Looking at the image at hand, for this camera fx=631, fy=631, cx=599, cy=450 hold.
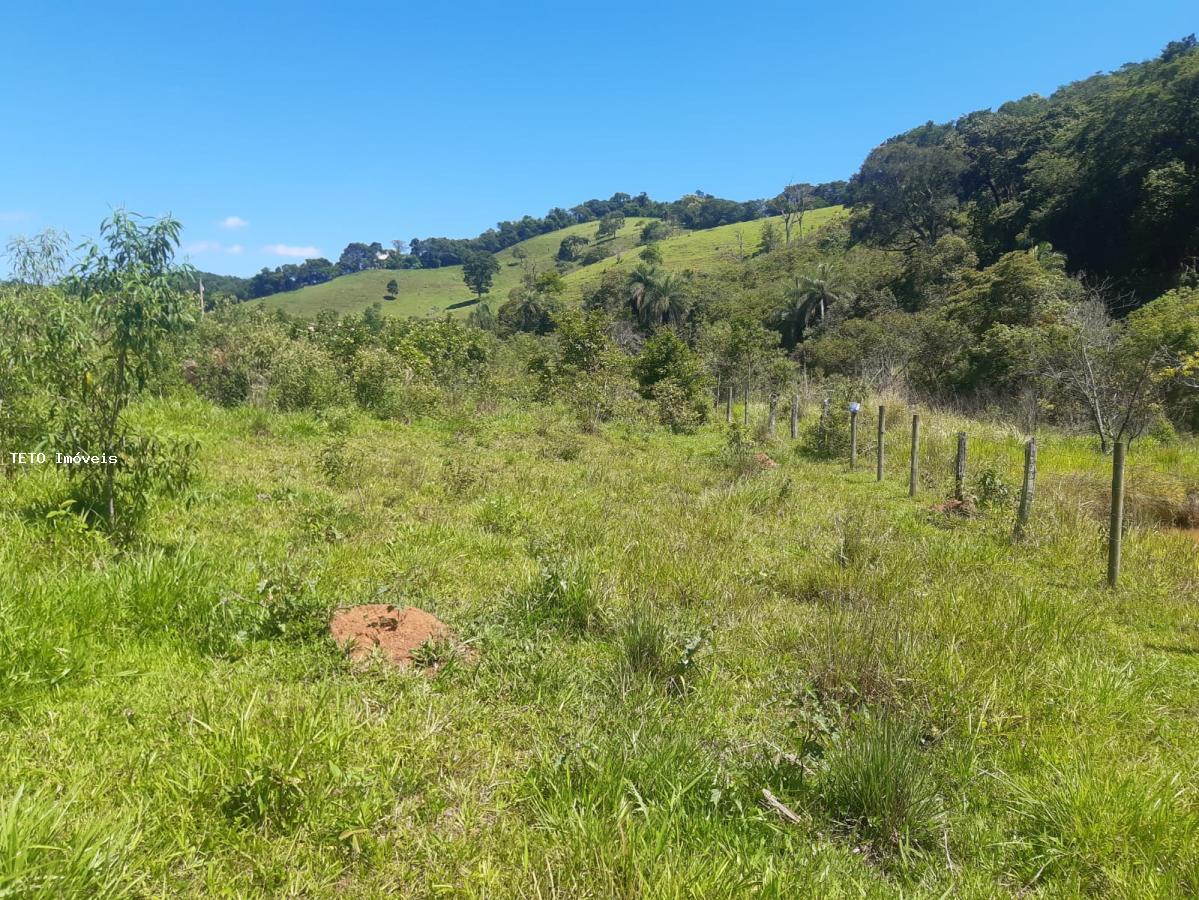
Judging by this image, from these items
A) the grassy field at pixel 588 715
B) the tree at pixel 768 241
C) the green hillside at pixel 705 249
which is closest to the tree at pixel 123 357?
the grassy field at pixel 588 715

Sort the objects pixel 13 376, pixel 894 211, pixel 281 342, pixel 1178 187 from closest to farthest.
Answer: pixel 13 376 < pixel 281 342 < pixel 1178 187 < pixel 894 211

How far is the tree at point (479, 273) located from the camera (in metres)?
104

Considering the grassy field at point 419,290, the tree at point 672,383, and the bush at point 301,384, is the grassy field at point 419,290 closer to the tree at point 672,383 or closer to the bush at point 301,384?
the tree at point 672,383

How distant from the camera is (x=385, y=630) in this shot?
3705 mm

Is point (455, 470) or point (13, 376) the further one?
point (455, 470)

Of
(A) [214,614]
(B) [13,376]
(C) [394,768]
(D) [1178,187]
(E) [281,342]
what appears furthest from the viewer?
(D) [1178,187]

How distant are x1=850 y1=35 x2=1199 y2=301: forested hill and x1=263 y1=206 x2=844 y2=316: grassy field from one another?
2784 centimetres

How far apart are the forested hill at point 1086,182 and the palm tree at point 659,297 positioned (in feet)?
61.0

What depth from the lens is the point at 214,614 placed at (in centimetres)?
358

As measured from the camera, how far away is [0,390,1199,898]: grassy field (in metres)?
2.12

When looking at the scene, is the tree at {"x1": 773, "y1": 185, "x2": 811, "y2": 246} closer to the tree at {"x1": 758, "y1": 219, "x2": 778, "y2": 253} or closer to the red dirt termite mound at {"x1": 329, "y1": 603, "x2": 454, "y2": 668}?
the tree at {"x1": 758, "y1": 219, "x2": 778, "y2": 253}

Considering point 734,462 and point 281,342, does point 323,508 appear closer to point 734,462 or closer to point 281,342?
point 734,462

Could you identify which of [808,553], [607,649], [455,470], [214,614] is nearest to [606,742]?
[607,649]

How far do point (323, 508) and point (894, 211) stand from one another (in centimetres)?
6058
